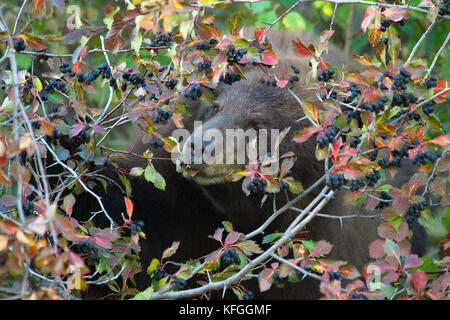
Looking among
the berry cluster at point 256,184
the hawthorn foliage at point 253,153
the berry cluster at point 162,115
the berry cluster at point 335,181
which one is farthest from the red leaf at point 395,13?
the berry cluster at point 162,115

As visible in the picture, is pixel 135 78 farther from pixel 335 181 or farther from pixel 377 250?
pixel 377 250

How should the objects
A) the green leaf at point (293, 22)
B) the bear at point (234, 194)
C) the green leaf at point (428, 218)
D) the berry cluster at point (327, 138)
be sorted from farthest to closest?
the green leaf at point (293, 22) < the bear at point (234, 194) < the green leaf at point (428, 218) < the berry cluster at point (327, 138)

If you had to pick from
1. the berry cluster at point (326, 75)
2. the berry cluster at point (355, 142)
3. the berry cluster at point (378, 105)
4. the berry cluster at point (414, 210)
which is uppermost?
the berry cluster at point (326, 75)

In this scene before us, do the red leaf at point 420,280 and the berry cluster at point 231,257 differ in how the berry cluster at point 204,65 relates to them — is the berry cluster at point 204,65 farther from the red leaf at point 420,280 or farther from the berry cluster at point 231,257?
the red leaf at point 420,280

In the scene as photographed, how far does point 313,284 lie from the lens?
3.41 metres

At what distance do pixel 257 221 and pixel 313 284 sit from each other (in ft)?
1.72

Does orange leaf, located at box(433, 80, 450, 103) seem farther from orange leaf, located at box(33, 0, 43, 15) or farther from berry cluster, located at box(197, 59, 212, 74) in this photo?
orange leaf, located at box(33, 0, 43, 15)

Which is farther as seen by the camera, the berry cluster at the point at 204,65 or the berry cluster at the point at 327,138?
the berry cluster at the point at 204,65

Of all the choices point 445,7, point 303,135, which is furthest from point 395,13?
point 303,135

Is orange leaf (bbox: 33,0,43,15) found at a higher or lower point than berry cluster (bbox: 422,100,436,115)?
higher

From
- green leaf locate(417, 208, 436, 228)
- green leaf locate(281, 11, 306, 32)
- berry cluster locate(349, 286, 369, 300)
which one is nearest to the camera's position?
berry cluster locate(349, 286, 369, 300)

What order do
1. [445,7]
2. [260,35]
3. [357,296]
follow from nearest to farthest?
[357,296] < [260,35] < [445,7]

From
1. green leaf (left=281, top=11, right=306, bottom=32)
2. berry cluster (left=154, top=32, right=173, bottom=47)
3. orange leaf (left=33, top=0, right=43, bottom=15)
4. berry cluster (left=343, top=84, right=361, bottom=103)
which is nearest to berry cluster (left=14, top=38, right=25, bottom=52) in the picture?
orange leaf (left=33, top=0, right=43, bottom=15)
